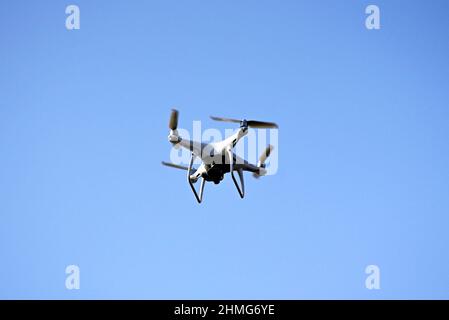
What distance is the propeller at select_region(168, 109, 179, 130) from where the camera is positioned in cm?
5850

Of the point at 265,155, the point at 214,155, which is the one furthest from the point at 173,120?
the point at 265,155

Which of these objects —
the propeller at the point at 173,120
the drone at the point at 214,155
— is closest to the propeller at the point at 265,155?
the drone at the point at 214,155

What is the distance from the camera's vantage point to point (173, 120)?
58.8 m

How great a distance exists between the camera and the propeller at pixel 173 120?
58500mm

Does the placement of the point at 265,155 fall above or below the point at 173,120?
below

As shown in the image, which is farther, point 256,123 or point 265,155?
point 265,155

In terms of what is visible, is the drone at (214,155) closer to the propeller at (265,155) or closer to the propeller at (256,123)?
the propeller at (256,123)

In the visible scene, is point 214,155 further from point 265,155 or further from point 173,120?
point 265,155
